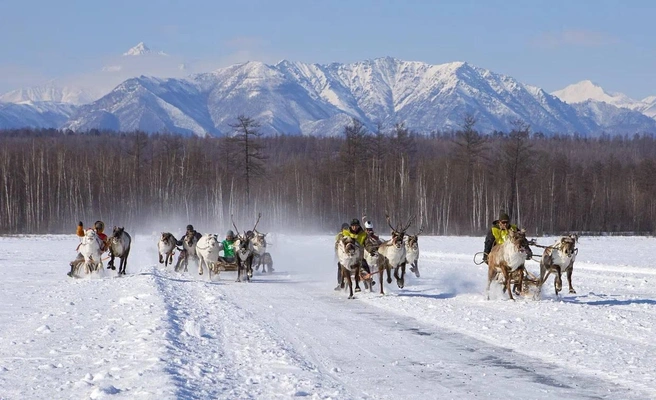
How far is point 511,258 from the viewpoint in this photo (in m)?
18.2

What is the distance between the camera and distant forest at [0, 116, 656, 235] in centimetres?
8206

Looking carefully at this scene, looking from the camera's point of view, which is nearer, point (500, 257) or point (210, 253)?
point (500, 257)

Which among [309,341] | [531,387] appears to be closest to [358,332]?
[309,341]

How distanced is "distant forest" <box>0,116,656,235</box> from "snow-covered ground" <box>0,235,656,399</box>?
2125 inches

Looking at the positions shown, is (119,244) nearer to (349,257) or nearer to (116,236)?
(116,236)

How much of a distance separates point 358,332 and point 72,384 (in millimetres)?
5780

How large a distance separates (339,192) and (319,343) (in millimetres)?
79172

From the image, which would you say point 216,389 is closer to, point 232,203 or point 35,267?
point 35,267

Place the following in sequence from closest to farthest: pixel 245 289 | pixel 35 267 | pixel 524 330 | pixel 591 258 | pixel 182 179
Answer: pixel 524 330
pixel 245 289
pixel 35 267
pixel 591 258
pixel 182 179

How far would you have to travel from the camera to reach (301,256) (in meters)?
39.8

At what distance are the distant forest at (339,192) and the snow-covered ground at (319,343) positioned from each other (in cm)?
5398

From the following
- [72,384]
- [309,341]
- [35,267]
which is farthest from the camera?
[35,267]

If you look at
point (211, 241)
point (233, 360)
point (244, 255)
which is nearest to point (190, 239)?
point (211, 241)

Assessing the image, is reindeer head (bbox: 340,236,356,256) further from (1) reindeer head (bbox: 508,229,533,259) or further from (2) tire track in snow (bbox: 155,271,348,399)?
(2) tire track in snow (bbox: 155,271,348,399)
